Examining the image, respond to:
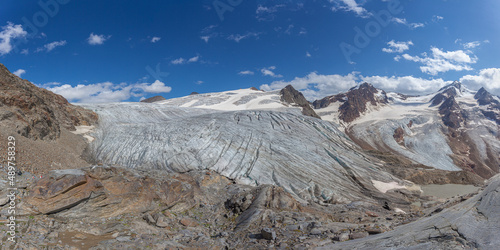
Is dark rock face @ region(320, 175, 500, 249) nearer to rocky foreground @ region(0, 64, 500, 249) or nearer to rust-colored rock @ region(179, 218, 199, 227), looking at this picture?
rocky foreground @ region(0, 64, 500, 249)

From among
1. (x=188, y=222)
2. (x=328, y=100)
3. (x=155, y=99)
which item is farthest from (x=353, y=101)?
(x=188, y=222)

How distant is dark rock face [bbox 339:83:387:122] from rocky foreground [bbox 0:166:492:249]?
348 feet

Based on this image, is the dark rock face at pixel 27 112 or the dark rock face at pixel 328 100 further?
the dark rock face at pixel 328 100

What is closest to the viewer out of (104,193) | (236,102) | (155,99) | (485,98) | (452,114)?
(104,193)

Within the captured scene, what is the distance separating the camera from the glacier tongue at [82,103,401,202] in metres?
21.0

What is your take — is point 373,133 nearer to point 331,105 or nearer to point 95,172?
point 331,105

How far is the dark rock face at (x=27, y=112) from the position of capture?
63.6 ft

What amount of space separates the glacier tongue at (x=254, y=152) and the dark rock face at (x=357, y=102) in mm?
87485

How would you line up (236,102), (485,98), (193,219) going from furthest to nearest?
1. (485,98)
2. (236,102)
3. (193,219)

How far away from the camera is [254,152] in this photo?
78.7ft

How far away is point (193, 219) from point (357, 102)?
122735 millimetres

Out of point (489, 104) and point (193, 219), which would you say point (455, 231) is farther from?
point (489, 104)

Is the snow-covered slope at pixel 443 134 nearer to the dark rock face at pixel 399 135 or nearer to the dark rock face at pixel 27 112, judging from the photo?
the dark rock face at pixel 399 135

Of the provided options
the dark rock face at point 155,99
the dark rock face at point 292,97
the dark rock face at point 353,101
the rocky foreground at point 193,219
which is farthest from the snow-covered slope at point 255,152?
the dark rock face at point 155,99
